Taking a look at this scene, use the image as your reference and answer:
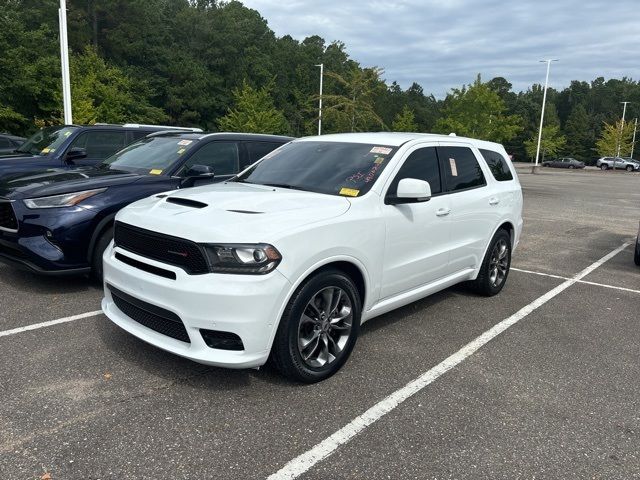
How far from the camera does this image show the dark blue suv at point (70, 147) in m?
7.93

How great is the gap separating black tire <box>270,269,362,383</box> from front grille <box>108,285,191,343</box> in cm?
62

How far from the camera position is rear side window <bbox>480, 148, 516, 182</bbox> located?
18.9ft

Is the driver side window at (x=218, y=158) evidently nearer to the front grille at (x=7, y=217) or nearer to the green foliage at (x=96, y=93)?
the front grille at (x=7, y=217)

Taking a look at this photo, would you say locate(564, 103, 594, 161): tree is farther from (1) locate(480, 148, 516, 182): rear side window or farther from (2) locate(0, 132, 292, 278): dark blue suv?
(2) locate(0, 132, 292, 278): dark blue suv

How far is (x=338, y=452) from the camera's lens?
283cm

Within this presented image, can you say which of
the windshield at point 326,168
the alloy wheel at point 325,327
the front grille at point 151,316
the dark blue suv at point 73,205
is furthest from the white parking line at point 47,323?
the alloy wheel at point 325,327

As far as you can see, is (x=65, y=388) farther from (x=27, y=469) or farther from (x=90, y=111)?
(x=90, y=111)

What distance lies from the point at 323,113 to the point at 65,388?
3023 centimetres

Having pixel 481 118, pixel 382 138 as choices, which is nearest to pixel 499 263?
pixel 382 138

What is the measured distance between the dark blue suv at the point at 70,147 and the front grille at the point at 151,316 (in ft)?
16.6

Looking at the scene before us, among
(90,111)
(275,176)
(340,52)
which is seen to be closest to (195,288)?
(275,176)

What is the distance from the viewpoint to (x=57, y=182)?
5.39 metres

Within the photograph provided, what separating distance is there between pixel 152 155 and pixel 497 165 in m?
4.17

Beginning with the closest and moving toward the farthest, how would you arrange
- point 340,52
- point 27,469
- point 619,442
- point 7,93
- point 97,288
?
point 27,469, point 619,442, point 97,288, point 7,93, point 340,52
